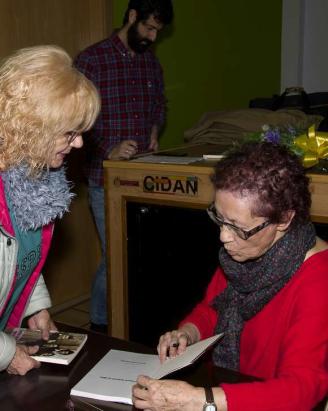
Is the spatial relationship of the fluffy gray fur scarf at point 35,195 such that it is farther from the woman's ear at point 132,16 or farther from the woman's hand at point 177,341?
the woman's ear at point 132,16

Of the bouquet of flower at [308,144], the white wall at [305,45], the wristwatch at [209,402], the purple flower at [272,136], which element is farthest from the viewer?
the white wall at [305,45]

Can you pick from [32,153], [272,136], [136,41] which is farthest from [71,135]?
[136,41]

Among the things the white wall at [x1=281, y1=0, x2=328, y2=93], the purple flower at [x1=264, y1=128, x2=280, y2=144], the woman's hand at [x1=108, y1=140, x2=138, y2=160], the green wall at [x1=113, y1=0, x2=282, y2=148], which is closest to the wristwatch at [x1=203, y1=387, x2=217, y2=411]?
the purple flower at [x1=264, y1=128, x2=280, y2=144]

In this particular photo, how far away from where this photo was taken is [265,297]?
4.83 ft

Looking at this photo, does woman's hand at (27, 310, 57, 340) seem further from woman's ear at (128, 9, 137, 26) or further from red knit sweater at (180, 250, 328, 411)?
woman's ear at (128, 9, 137, 26)

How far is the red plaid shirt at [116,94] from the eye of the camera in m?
3.11

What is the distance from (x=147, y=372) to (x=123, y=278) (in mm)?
1408

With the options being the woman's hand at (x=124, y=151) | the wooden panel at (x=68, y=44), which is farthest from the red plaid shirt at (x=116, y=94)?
the wooden panel at (x=68, y=44)

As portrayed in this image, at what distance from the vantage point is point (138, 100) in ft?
10.8

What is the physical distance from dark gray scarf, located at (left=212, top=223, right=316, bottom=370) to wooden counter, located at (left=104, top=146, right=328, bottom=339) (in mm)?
745

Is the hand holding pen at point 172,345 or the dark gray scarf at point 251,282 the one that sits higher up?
the dark gray scarf at point 251,282

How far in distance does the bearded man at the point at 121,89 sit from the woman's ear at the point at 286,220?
1.69 m

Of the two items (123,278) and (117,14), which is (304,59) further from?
(123,278)

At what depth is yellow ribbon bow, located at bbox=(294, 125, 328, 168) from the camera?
2.25 metres
